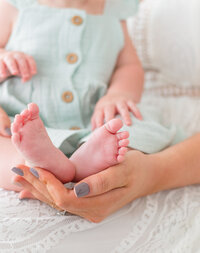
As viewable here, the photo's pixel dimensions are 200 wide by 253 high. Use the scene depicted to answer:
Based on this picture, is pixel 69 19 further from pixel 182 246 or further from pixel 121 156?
pixel 182 246

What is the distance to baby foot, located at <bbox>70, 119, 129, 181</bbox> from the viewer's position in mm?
619

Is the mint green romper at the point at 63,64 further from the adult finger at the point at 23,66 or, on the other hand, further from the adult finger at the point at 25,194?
the adult finger at the point at 25,194

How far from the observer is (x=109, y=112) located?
862 millimetres

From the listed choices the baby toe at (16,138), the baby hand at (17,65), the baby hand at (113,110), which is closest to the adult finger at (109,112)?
the baby hand at (113,110)

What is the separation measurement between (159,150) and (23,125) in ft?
1.18

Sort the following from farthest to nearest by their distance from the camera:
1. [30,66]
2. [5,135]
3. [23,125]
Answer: [30,66]
[5,135]
[23,125]

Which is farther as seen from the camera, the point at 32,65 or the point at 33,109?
the point at 32,65

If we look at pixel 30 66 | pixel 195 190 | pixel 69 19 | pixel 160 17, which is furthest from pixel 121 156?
pixel 160 17

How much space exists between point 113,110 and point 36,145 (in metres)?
0.32

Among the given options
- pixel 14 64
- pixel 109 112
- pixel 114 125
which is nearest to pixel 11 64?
pixel 14 64

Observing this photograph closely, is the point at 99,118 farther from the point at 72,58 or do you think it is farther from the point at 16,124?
the point at 16,124

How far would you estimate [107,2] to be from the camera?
108cm

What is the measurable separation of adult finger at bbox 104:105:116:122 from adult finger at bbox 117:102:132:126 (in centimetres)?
2

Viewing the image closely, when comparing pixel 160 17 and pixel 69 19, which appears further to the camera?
pixel 160 17
